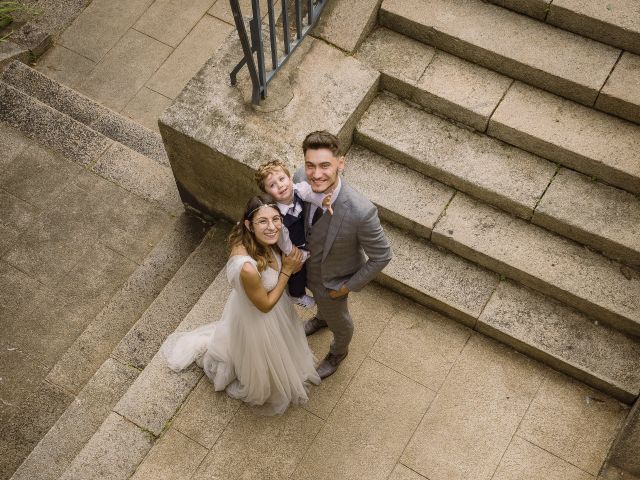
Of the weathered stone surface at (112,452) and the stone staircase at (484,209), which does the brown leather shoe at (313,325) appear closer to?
the stone staircase at (484,209)

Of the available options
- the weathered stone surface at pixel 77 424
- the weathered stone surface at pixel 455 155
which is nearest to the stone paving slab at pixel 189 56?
the weathered stone surface at pixel 455 155

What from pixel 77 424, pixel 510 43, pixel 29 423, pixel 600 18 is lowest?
pixel 29 423

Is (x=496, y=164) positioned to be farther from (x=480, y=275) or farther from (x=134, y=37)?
(x=134, y=37)

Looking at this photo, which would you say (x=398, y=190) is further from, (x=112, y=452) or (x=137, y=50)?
(x=137, y=50)

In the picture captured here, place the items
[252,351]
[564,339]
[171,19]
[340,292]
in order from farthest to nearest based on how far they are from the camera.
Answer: [171,19] < [564,339] < [252,351] < [340,292]

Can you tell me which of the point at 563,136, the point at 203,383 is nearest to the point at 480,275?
the point at 563,136

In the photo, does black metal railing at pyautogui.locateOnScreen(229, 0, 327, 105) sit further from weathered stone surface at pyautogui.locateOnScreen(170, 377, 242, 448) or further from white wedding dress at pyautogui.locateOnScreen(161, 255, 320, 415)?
weathered stone surface at pyautogui.locateOnScreen(170, 377, 242, 448)

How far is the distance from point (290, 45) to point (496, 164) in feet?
5.80

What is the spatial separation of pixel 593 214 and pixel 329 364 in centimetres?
216

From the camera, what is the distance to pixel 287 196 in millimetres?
3578

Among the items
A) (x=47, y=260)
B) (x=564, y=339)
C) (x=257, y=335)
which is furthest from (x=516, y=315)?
(x=47, y=260)

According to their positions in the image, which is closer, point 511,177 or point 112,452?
point 112,452

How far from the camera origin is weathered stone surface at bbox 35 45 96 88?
7000mm

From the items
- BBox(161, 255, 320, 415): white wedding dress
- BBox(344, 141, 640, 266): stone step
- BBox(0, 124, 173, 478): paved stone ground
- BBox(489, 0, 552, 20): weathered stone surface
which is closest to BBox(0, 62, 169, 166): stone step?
BBox(0, 124, 173, 478): paved stone ground
